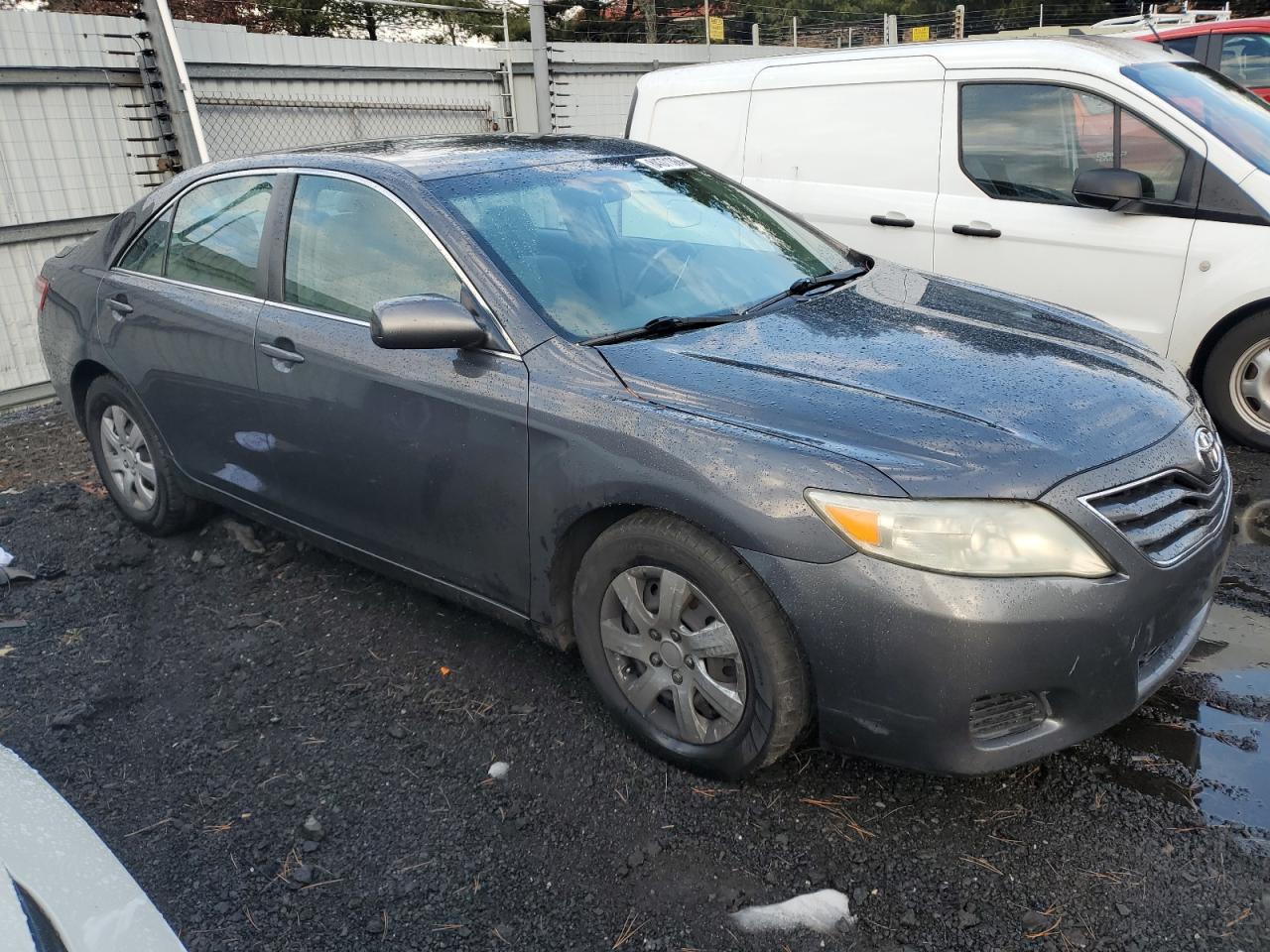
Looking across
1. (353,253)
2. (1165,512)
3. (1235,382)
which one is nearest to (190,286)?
(353,253)

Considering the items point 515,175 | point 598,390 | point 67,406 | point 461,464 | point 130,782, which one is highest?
point 515,175

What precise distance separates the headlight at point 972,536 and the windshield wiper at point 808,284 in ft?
3.65

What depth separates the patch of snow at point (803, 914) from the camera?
2.35 m

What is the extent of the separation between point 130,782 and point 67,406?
8.08 ft

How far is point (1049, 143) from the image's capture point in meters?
5.39

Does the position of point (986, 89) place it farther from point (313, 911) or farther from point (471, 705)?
point (313, 911)

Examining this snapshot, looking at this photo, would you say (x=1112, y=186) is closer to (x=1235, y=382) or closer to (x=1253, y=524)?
(x=1235, y=382)

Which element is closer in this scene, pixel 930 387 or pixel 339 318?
pixel 930 387

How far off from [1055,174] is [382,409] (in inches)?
152

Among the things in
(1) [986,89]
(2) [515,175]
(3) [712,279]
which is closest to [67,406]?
(2) [515,175]

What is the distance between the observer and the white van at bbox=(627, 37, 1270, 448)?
16.3 ft

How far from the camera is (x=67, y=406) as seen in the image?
4.83 m

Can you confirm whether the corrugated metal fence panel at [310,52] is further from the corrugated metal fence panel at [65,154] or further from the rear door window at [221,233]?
the rear door window at [221,233]

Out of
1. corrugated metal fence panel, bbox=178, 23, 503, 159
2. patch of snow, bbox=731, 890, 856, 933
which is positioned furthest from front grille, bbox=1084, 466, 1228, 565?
corrugated metal fence panel, bbox=178, 23, 503, 159
